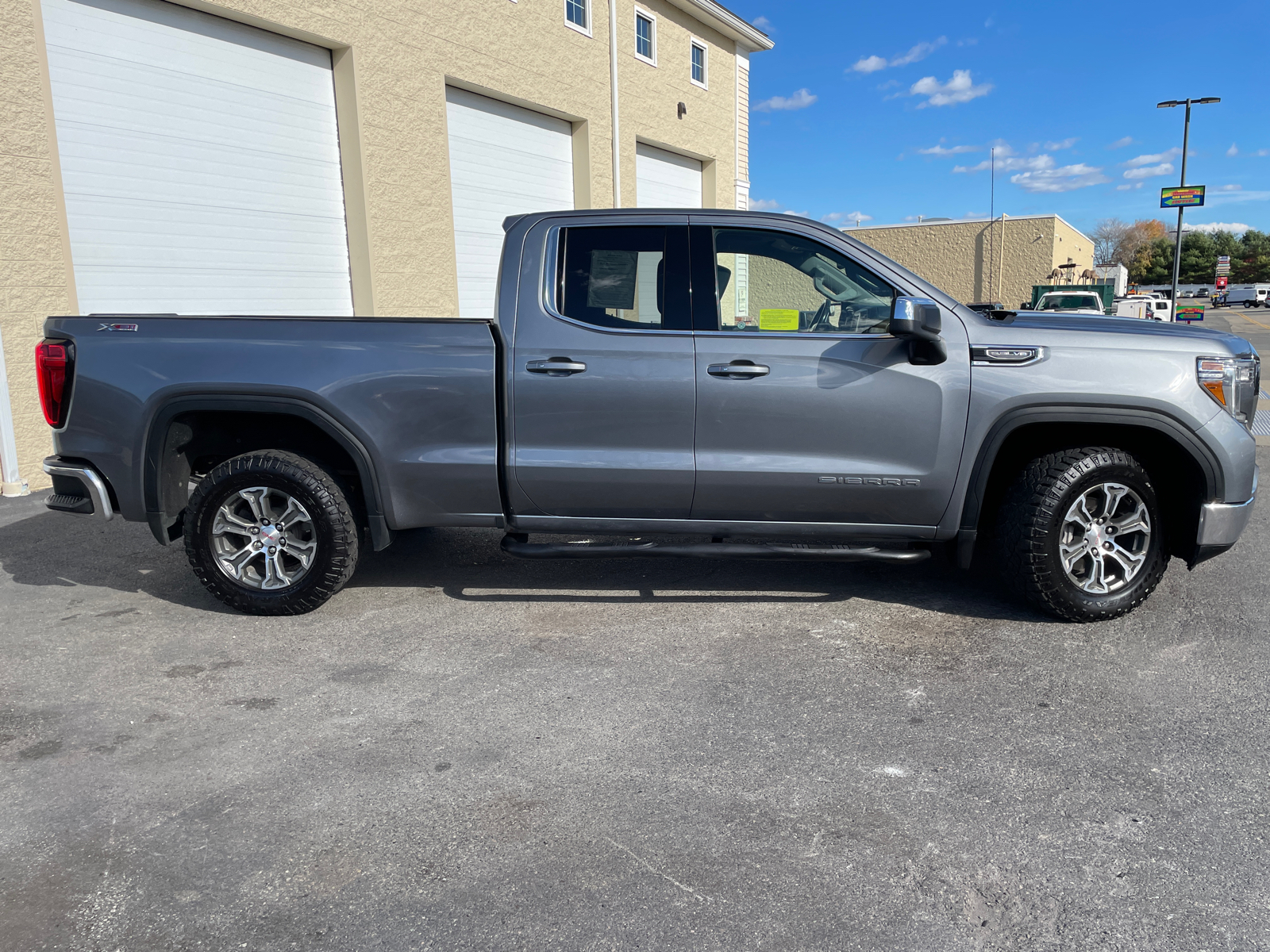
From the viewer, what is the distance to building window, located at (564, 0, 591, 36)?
14.0m

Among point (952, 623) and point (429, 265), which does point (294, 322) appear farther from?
point (429, 265)

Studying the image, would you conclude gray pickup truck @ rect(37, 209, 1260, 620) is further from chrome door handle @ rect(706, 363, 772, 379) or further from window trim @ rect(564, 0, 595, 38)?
window trim @ rect(564, 0, 595, 38)

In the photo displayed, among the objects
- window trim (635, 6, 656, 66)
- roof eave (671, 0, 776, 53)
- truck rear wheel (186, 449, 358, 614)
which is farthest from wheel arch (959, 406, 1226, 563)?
roof eave (671, 0, 776, 53)

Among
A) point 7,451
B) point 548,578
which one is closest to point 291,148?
point 7,451

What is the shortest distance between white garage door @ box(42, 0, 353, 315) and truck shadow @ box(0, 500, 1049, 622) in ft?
11.6

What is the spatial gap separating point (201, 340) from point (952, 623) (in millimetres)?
3941

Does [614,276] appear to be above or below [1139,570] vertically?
above

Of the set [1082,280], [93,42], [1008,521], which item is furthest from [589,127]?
[1082,280]

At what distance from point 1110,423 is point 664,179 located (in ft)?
46.3

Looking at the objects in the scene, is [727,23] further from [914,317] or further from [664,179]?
[914,317]

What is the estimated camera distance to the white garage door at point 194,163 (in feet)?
26.5

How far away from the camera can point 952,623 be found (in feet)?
14.7

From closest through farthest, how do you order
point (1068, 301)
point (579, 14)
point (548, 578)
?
point (548, 578), point (579, 14), point (1068, 301)

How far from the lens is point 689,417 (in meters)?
4.29
